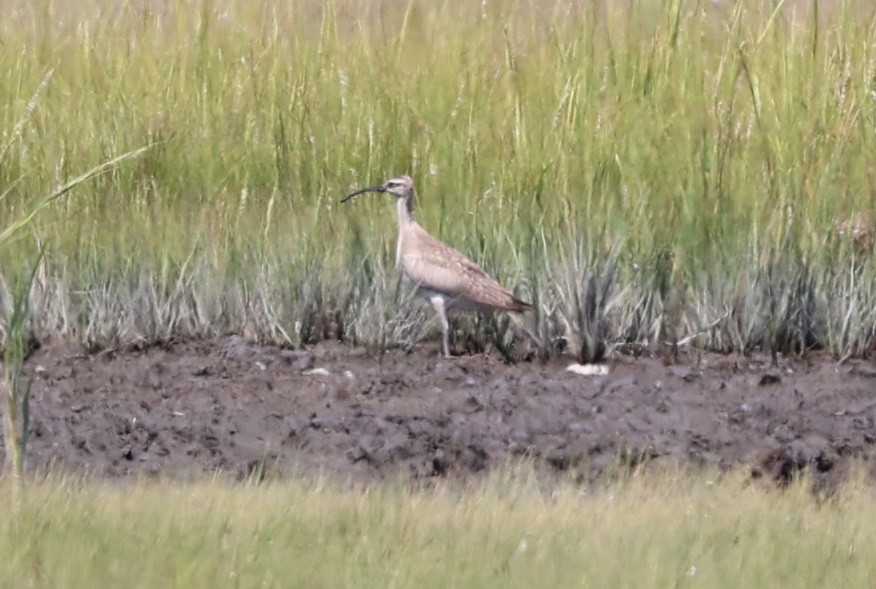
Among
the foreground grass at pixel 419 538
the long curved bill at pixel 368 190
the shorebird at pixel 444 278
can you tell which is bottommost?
the foreground grass at pixel 419 538

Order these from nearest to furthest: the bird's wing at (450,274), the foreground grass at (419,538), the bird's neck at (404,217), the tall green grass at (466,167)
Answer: the foreground grass at (419,538), the bird's wing at (450,274), the tall green grass at (466,167), the bird's neck at (404,217)

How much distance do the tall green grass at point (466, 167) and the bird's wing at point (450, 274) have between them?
0.53 feet

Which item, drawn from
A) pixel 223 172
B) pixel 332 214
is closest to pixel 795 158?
pixel 332 214

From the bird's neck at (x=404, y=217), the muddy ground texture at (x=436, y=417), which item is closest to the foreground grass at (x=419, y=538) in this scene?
the muddy ground texture at (x=436, y=417)

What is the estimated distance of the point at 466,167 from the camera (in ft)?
28.4

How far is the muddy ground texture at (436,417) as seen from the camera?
5922 mm

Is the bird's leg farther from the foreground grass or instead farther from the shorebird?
the foreground grass

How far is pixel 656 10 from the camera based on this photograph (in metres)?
9.80

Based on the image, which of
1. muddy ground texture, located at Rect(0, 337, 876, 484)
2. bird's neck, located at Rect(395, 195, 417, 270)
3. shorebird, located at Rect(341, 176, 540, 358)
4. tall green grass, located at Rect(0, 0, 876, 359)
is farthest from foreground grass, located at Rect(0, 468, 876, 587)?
bird's neck, located at Rect(395, 195, 417, 270)

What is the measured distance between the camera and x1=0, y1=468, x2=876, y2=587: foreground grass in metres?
4.31

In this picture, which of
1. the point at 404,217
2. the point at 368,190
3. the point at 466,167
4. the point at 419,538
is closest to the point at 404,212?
the point at 404,217

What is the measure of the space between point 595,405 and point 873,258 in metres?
1.81

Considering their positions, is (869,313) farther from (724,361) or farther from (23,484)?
(23,484)

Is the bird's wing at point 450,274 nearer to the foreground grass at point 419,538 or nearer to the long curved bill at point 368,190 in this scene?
the long curved bill at point 368,190
